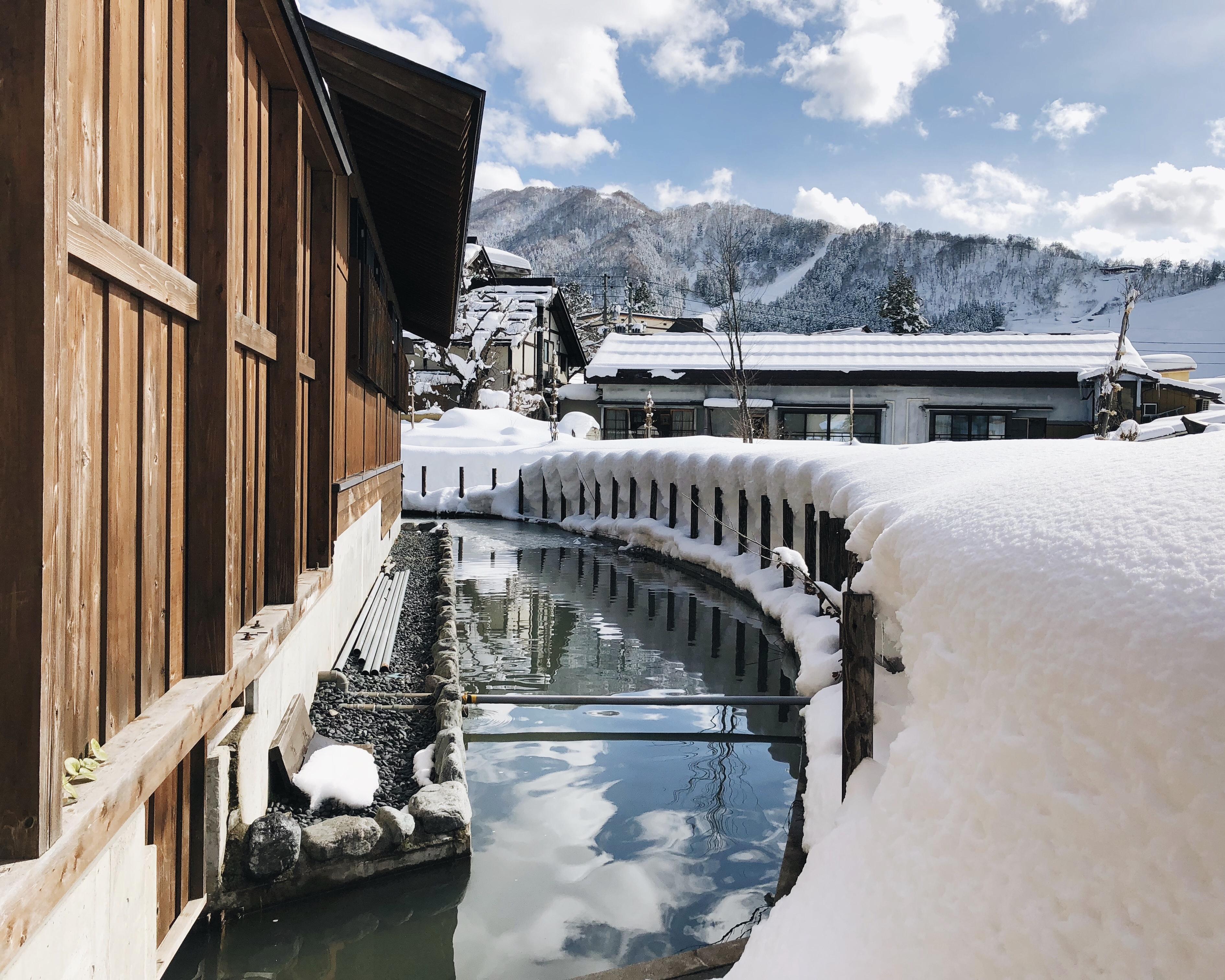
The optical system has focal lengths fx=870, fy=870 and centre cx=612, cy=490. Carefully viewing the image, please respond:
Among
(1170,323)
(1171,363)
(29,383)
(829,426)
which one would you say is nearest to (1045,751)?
(29,383)

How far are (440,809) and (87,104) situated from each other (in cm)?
311

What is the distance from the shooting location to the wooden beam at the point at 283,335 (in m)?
3.84

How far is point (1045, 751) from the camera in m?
1.74

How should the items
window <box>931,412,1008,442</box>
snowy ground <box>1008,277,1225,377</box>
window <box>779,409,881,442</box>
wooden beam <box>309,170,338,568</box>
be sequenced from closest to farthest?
wooden beam <box>309,170,338,568</box> < window <box>931,412,1008,442</box> < window <box>779,409,881,442</box> < snowy ground <box>1008,277,1225,377</box>

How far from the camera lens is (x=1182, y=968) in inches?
56.8

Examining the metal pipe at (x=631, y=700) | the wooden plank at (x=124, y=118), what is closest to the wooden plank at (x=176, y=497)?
the wooden plank at (x=124, y=118)

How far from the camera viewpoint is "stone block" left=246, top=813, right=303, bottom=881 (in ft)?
11.2

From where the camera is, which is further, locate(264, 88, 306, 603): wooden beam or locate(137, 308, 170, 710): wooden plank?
locate(264, 88, 306, 603): wooden beam

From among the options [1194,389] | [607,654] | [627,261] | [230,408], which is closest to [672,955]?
[230,408]

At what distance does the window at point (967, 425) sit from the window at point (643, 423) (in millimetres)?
6680

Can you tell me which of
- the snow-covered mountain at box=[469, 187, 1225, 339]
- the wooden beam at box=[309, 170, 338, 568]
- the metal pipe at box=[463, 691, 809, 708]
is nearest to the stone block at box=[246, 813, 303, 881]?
the wooden beam at box=[309, 170, 338, 568]

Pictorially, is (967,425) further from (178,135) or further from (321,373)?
(178,135)

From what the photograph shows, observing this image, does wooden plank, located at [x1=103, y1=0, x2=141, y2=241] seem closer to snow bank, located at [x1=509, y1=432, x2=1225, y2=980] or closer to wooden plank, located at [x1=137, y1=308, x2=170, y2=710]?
wooden plank, located at [x1=137, y1=308, x2=170, y2=710]

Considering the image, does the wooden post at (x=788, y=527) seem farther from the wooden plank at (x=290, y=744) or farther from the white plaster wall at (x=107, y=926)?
the white plaster wall at (x=107, y=926)
